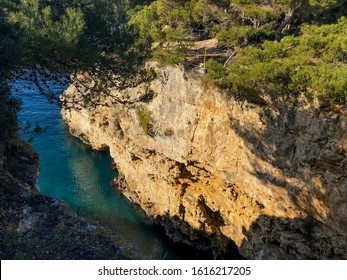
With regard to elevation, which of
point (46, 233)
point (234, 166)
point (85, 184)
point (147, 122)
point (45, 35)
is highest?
point (45, 35)

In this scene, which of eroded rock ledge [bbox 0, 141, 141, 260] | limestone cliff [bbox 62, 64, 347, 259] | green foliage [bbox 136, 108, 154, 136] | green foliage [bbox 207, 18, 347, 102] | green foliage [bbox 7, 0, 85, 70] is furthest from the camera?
green foliage [bbox 136, 108, 154, 136]

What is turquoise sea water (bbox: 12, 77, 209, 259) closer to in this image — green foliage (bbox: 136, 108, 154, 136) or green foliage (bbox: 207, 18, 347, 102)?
green foliage (bbox: 136, 108, 154, 136)

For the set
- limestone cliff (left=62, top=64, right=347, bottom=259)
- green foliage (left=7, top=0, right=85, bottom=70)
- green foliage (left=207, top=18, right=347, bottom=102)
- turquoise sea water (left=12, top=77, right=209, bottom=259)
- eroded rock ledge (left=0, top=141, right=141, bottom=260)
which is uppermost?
green foliage (left=7, top=0, right=85, bottom=70)

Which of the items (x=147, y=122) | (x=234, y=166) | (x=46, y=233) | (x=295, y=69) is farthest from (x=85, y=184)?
(x=46, y=233)

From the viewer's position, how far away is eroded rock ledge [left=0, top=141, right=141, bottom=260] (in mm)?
7465

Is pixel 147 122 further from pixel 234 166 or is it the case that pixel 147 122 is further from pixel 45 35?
pixel 45 35

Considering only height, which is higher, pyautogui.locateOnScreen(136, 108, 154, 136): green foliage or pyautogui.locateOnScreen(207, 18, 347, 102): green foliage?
pyautogui.locateOnScreen(207, 18, 347, 102): green foliage

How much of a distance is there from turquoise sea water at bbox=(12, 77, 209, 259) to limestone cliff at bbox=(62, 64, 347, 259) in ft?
4.03

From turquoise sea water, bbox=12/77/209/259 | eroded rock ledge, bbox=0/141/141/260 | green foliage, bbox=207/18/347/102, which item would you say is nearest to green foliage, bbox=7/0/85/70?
eroded rock ledge, bbox=0/141/141/260

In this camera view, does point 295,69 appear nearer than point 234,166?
Yes

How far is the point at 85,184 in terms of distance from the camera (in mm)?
25812

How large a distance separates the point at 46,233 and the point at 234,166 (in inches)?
441

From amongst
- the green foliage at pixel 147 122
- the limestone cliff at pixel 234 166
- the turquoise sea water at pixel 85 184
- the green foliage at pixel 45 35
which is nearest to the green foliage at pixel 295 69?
the limestone cliff at pixel 234 166

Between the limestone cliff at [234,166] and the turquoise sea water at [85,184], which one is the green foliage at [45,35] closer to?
the limestone cliff at [234,166]
